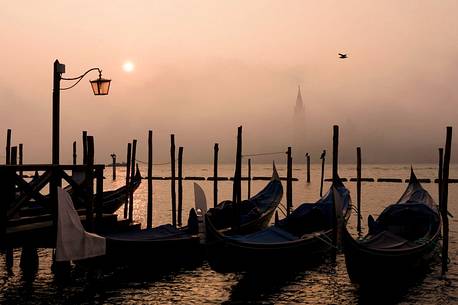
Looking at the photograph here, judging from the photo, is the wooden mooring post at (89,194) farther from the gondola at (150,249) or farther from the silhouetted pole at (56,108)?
the silhouetted pole at (56,108)

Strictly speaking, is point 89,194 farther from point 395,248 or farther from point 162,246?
point 395,248

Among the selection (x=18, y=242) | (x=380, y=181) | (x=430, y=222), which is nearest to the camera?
(x=18, y=242)

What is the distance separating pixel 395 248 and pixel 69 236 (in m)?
7.12

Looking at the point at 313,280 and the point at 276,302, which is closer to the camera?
the point at 276,302

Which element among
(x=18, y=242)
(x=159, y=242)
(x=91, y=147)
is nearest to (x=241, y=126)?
(x=159, y=242)

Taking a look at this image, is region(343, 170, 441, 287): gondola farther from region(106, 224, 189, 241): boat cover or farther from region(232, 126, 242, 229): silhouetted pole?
region(106, 224, 189, 241): boat cover

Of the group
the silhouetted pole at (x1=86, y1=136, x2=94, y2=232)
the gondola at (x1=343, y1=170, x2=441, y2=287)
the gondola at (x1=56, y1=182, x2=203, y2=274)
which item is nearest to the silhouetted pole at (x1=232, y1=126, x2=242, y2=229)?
the gondola at (x1=56, y1=182, x2=203, y2=274)

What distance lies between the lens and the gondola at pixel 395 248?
10742 mm

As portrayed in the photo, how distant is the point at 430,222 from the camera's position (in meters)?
14.6

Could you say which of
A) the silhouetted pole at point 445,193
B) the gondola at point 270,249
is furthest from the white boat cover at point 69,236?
the silhouetted pole at point 445,193

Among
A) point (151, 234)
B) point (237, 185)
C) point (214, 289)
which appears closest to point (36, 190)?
point (151, 234)

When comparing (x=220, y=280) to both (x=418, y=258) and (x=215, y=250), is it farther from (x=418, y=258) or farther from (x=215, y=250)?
(x=418, y=258)

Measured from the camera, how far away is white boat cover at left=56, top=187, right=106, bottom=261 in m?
8.84

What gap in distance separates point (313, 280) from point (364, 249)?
89.5 inches
